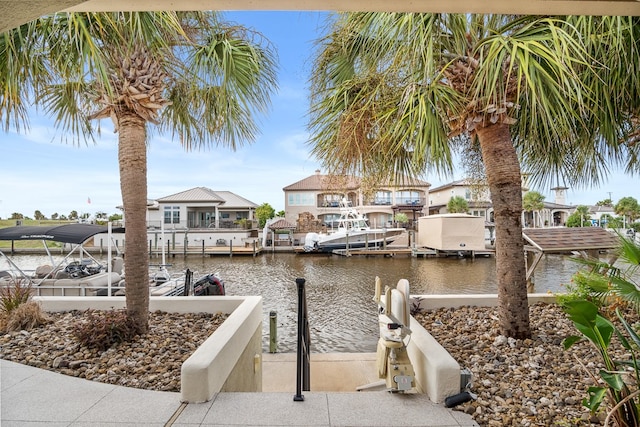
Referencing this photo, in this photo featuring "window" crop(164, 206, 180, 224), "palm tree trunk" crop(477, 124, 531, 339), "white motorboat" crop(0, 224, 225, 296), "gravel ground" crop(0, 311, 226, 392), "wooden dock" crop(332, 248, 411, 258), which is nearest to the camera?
"gravel ground" crop(0, 311, 226, 392)

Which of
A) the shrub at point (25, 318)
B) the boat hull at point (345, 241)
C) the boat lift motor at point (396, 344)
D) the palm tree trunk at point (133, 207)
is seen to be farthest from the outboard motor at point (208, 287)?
the boat hull at point (345, 241)

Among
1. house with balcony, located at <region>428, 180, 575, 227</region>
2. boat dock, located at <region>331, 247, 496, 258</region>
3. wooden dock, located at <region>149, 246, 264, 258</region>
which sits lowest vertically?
boat dock, located at <region>331, 247, 496, 258</region>

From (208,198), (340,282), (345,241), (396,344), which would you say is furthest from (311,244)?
(396,344)

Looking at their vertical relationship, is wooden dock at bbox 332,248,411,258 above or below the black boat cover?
below

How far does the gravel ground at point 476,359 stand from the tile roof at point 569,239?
1.50 meters

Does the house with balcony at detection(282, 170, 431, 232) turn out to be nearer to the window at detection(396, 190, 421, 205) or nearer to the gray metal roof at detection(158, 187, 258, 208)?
the window at detection(396, 190, 421, 205)

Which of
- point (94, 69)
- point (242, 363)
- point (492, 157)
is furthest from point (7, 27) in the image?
point (492, 157)

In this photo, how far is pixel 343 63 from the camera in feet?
15.4

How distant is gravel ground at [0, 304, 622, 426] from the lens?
2420 millimetres

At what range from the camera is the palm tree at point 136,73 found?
3.08 metres

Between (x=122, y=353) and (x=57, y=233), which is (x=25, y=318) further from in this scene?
(x=57, y=233)

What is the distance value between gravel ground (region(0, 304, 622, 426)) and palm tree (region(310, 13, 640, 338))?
1.48 feet

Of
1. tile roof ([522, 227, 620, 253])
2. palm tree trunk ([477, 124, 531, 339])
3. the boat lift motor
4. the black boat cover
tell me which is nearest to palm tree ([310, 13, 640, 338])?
palm tree trunk ([477, 124, 531, 339])

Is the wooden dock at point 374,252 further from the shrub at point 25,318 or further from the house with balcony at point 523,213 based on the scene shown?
the shrub at point 25,318
